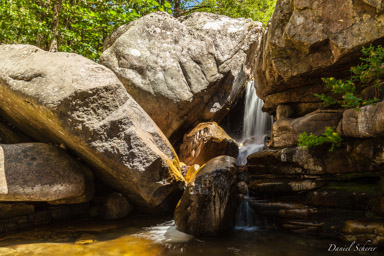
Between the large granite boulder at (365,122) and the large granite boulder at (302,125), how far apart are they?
69 cm

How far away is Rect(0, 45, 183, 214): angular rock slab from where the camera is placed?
14.4 ft

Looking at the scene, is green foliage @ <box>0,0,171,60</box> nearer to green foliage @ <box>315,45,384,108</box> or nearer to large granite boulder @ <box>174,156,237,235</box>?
large granite boulder @ <box>174,156,237,235</box>

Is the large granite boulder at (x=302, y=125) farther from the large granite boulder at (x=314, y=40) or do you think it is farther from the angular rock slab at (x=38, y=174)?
the angular rock slab at (x=38, y=174)

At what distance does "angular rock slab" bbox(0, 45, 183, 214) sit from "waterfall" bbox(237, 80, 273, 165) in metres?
4.27

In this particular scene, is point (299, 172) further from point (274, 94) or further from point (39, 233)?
point (39, 233)

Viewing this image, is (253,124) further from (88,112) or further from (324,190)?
(88,112)

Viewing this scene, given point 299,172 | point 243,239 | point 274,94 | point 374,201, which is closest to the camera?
point 374,201

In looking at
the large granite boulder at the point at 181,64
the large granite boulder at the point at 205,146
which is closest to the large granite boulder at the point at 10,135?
the large granite boulder at the point at 181,64

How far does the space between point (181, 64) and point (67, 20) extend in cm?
522

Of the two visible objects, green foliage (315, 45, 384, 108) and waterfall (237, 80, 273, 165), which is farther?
waterfall (237, 80, 273, 165)

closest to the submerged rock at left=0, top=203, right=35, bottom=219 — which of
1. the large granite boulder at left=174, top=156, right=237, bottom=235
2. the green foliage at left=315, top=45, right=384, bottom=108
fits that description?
the large granite boulder at left=174, top=156, right=237, bottom=235

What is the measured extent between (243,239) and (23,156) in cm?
458

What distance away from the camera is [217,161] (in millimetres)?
5613

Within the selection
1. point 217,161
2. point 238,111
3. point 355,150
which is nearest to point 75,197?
point 217,161
